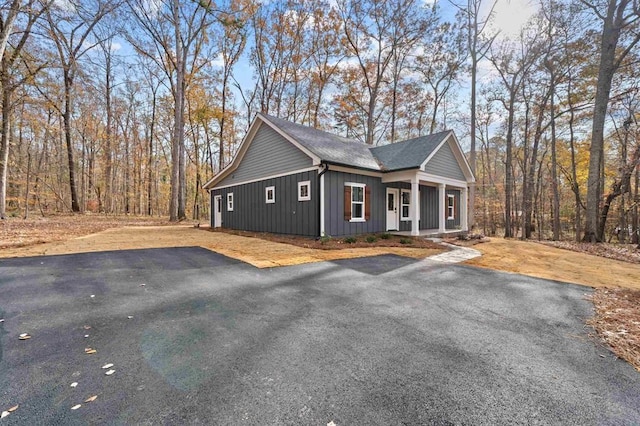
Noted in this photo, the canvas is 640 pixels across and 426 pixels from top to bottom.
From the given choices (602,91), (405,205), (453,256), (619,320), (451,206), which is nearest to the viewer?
(619,320)

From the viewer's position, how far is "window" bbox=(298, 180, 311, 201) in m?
9.62

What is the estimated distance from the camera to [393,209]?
11727mm

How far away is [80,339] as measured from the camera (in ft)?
7.91

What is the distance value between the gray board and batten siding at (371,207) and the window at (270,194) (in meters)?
Answer: 2.99

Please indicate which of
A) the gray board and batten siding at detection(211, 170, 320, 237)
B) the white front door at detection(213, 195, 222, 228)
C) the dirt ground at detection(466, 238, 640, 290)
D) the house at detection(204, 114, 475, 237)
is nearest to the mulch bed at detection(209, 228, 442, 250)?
the house at detection(204, 114, 475, 237)

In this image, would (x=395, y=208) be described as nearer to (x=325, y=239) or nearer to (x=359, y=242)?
(x=359, y=242)

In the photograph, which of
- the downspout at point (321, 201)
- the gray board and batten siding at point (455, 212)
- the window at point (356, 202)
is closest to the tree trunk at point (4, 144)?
the downspout at point (321, 201)

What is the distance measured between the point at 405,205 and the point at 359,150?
131 inches

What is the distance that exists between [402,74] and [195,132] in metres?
19.3

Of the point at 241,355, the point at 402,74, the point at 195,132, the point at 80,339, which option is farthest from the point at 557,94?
the point at 195,132

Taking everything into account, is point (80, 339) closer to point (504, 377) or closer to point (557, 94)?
point (504, 377)

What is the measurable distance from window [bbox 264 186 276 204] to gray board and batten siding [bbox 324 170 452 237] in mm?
2991

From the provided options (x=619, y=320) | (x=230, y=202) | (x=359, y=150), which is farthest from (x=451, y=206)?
(x=619, y=320)

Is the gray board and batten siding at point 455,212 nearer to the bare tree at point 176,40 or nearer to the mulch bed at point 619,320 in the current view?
the mulch bed at point 619,320
